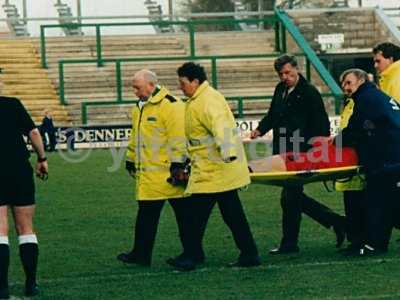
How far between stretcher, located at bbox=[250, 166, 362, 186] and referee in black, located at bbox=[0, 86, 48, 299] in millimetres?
2366

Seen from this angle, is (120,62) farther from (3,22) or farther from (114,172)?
(114,172)

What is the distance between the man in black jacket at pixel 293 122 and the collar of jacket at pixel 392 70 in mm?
688

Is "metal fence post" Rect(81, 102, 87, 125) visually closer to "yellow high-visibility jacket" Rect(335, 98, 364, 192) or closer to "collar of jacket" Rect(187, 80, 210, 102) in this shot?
"yellow high-visibility jacket" Rect(335, 98, 364, 192)

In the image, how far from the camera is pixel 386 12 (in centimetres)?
4878

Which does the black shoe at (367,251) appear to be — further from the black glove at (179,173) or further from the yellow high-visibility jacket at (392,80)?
the black glove at (179,173)

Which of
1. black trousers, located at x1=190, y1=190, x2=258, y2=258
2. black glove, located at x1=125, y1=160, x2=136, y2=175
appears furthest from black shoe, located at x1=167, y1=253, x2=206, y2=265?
black glove, located at x1=125, y1=160, x2=136, y2=175

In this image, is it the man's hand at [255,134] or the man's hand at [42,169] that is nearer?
the man's hand at [42,169]

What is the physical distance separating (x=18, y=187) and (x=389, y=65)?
4234mm

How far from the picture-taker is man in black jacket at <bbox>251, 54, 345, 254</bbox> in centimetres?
1257

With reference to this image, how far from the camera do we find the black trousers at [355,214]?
1242 centimetres

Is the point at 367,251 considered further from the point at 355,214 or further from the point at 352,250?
the point at 355,214

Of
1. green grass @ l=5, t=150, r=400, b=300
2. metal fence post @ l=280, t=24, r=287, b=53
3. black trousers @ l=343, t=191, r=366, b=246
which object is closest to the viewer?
green grass @ l=5, t=150, r=400, b=300

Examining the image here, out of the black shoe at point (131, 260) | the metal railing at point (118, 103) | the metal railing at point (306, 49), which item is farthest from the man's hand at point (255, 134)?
the metal railing at point (118, 103)

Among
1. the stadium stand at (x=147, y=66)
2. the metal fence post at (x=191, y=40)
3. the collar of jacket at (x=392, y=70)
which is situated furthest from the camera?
the metal fence post at (x=191, y=40)
